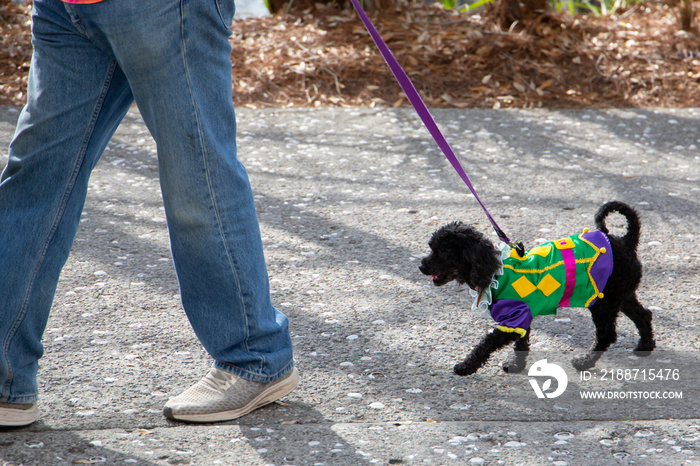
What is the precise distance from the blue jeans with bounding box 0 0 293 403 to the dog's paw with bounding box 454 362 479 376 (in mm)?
798

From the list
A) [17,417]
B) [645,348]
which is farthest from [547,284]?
[17,417]

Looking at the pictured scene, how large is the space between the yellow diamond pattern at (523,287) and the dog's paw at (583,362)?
1.40ft

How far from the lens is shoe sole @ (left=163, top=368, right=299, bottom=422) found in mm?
2506

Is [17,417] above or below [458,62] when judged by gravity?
below

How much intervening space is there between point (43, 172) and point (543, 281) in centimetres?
186

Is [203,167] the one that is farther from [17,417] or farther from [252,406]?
[17,417]

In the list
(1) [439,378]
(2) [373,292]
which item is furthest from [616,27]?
(1) [439,378]

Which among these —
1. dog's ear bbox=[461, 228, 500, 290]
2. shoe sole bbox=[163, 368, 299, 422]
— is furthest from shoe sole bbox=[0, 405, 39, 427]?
dog's ear bbox=[461, 228, 500, 290]

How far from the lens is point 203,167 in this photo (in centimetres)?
229

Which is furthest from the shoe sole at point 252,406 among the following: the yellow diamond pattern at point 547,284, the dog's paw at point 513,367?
the yellow diamond pattern at point 547,284

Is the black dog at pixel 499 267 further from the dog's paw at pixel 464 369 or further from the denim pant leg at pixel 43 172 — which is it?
the denim pant leg at pixel 43 172

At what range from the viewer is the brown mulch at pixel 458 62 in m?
6.85

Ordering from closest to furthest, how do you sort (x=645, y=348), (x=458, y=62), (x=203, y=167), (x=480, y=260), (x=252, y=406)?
(x=203, y=167)
(x=252, y=406)
(x=480, y=260)
(x=645, y=348)
(x=458, y=62)

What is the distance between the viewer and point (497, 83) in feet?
23.1
